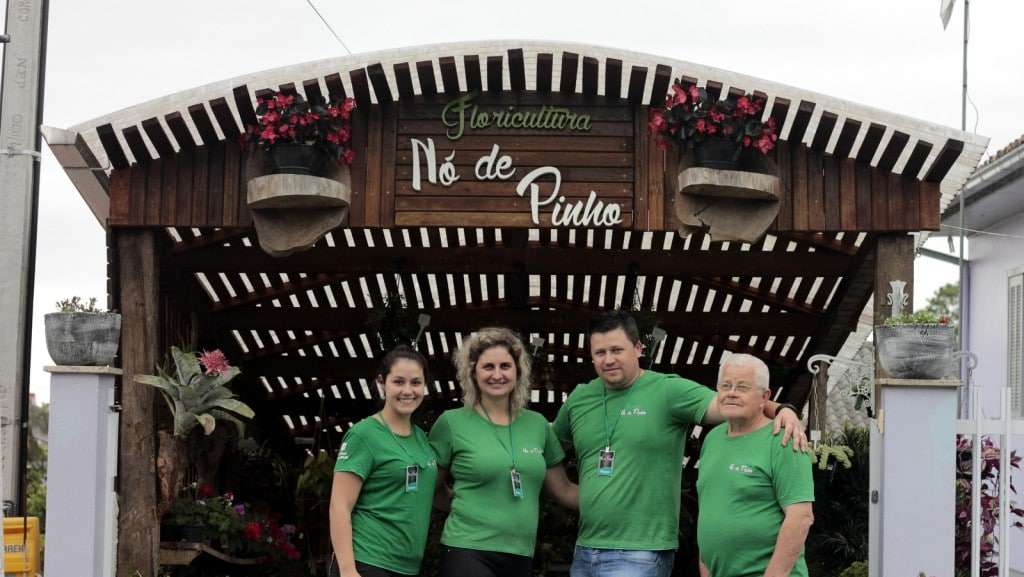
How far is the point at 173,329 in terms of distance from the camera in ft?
35.4

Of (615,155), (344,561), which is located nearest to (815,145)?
(615,155)

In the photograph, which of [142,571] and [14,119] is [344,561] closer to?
[142,571]

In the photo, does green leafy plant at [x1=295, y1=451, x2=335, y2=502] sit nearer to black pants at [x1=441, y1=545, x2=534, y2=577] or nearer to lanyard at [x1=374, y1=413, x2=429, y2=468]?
lanyard at [x1=374, y1=413, x2=429, y2=468]

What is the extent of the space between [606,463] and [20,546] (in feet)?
14.9

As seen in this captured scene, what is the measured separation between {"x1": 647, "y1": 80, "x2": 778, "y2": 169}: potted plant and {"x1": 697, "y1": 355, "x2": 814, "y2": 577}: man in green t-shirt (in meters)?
2.85

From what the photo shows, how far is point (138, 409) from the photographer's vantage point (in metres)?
8.38

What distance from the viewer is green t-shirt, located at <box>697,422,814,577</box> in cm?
532

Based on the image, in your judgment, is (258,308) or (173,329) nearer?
(173,329)

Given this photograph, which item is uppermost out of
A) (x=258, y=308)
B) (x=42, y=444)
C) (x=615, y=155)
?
(x=615, y=155)

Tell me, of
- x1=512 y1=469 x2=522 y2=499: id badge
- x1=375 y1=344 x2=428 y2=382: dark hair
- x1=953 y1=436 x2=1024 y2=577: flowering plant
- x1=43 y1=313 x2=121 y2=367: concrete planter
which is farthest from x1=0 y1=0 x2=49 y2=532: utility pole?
x1=953 y1=436 x2=1024 y2=577: flowering plant

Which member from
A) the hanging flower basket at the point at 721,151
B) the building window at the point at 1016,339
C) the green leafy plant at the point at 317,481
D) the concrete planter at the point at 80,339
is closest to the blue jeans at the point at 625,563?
the hanging flower basket at the point at 721,151

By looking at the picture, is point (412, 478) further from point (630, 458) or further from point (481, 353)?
point (630, 458)

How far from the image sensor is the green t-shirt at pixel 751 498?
532cm

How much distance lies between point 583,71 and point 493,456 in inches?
129
